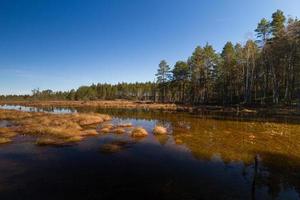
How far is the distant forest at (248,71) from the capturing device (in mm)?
49331

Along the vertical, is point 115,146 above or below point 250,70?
below

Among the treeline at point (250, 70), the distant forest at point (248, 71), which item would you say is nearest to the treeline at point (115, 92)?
the distant forest at point (248, 71)

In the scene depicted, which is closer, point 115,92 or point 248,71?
point 248,71

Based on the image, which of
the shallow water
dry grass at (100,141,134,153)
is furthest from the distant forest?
dry grass at (100,141,134,153)

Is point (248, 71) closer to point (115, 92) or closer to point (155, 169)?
point (155, 169)

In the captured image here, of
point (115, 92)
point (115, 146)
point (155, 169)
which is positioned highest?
point (115, 92)

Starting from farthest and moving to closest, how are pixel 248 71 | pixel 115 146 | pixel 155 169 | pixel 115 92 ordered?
1. pixel 115 92
2. pixel 248 71
3. pixel 115 146
4. pixel 155 169

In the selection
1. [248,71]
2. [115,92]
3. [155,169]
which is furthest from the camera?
[115,92]

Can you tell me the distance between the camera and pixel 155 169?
13.5 m

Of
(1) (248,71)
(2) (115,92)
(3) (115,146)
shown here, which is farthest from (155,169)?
(2) (115,92)

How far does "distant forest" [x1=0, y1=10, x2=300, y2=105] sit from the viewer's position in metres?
49.3

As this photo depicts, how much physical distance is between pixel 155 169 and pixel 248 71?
5846 centimetres

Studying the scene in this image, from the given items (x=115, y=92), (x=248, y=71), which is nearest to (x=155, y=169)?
(x=248, y=71)

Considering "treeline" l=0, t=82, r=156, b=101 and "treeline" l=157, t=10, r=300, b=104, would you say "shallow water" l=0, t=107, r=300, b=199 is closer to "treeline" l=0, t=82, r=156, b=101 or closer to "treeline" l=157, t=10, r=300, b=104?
"treeline" l=157, t=10, r=300, b=104
